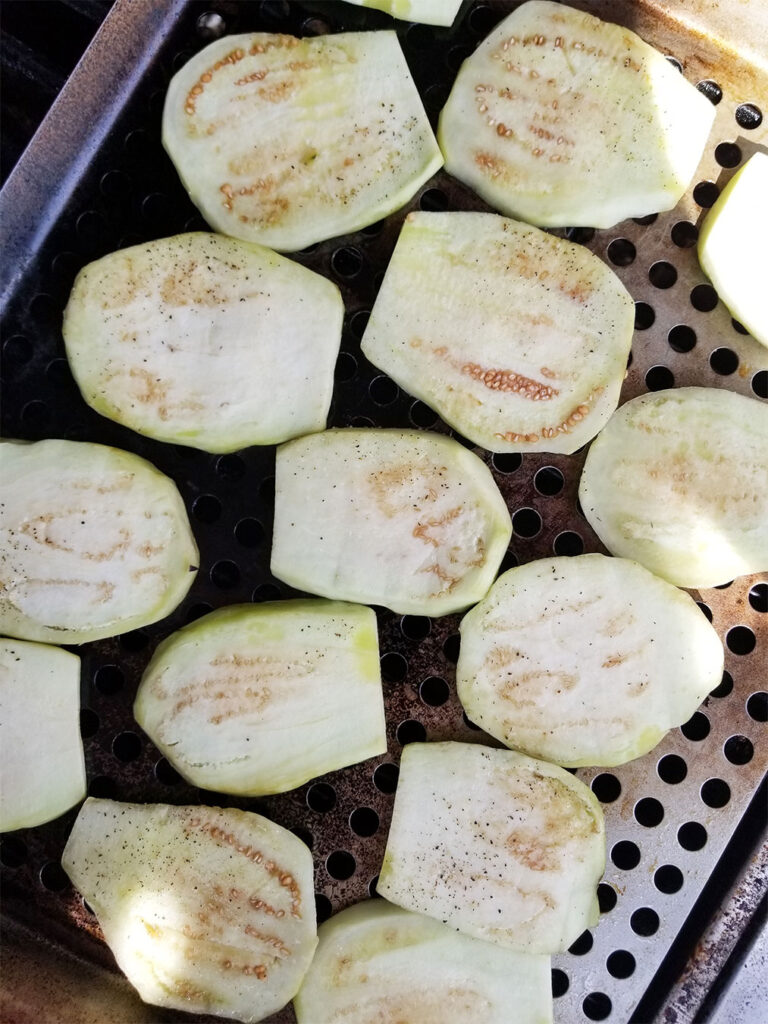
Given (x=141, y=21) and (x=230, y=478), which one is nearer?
(x=141, y=21)

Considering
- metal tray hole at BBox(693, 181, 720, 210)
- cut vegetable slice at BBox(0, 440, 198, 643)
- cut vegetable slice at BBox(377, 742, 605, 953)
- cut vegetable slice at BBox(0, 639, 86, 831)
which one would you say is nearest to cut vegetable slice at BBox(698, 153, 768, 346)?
metal tray hole at BBox(693, 181, 720, 210)

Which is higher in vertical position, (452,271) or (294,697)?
(452,271)

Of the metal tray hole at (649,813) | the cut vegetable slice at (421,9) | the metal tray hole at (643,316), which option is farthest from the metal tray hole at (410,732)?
the cut vegetable slice at (421,9)

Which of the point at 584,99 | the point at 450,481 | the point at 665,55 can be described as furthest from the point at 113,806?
the point at 665,55

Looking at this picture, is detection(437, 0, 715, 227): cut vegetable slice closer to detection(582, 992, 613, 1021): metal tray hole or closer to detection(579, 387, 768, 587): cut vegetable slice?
detection(579, 387, 768, 587): cut vegetable slice

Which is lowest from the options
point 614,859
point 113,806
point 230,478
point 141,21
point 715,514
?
point 614,859

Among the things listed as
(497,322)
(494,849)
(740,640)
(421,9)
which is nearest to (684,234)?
(497,322)

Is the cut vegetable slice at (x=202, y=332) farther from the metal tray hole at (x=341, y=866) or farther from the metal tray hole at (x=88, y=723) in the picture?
the metal tray hole at (x=341, y=866)

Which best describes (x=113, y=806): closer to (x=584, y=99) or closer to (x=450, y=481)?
(x=450, y=481)
